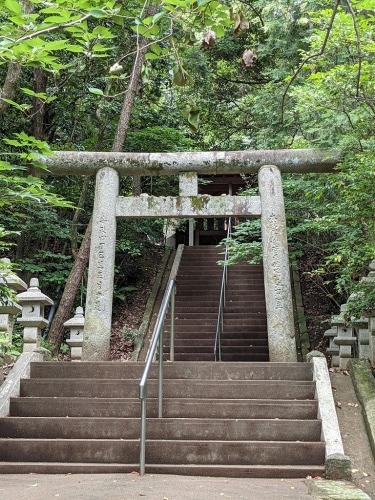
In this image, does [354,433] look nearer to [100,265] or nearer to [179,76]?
[179,76]

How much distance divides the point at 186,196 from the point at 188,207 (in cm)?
17

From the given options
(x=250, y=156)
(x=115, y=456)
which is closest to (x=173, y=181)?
(x=250, y=156)

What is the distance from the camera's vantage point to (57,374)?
21.6 ft

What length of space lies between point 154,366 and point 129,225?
26.9 feet

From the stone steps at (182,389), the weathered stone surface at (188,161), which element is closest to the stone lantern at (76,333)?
the weathered stone surface at (188,161)

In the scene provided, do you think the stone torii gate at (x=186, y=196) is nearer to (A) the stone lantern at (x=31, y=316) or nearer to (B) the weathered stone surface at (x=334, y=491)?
(A) the stone lantern at (x=31, y=316)

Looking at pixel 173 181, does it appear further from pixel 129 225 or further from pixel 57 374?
pixel 57 374

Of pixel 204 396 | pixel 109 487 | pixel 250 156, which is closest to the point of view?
pixel 109 487

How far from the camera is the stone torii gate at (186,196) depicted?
810cm

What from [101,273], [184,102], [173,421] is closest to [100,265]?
[101,273]

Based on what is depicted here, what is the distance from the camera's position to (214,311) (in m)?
13.3

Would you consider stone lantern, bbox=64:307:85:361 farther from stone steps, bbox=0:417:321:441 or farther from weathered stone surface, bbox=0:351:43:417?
stone steps, bbox=0:417:321:441

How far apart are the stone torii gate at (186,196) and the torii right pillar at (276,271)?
14 mm

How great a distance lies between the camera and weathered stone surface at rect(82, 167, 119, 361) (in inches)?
309
